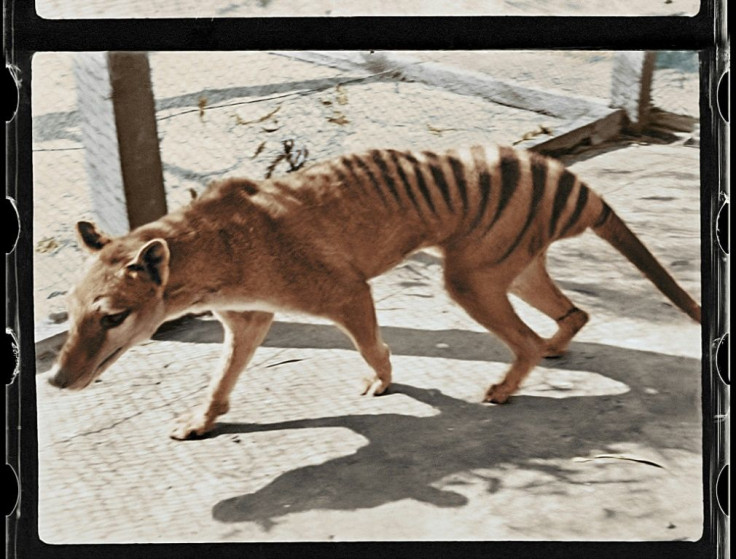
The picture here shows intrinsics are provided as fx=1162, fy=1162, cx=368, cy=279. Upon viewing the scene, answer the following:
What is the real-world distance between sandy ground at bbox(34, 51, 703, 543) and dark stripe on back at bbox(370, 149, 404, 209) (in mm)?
56

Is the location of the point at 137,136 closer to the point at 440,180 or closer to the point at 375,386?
the point at 440,180

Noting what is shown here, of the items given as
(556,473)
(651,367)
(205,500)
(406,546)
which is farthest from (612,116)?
(205,500)

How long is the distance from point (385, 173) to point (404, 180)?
6 centimetres

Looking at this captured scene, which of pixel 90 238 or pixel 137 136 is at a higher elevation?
pixel 137 136

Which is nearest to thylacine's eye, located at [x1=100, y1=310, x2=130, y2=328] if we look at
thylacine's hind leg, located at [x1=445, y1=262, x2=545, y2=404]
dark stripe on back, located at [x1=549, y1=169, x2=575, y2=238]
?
thylacine's hind leg, located at [x1=445, y1=262, x2=545, y2=404]

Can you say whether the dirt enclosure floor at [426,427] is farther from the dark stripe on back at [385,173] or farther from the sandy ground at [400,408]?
the dark stripe on back at [385,173]

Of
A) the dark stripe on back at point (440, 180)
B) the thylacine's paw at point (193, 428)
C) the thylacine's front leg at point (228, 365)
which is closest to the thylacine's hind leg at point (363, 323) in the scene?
the thylacine's front leg at point (228, 365)

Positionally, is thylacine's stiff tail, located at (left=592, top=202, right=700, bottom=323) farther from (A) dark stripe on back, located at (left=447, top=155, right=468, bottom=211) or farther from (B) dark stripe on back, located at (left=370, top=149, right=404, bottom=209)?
(B) dark stripe on back, located at (left=370, top=149, right=404, bottom=209)

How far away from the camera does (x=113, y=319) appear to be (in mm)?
3078

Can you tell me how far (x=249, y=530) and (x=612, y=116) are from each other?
152cm

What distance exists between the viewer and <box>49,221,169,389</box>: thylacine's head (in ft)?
10.1

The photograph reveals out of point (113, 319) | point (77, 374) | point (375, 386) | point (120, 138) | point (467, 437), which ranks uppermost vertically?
point (120, 138)

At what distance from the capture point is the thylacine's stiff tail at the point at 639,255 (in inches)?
127

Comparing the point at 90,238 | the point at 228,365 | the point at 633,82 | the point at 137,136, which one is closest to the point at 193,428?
the point at 228,365
